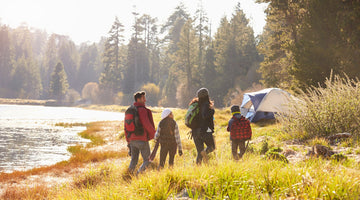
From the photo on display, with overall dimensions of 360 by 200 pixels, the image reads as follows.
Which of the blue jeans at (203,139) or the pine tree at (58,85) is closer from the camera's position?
the blue jeans at (203,139)

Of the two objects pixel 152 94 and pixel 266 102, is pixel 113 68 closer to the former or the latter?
pixel 152 94

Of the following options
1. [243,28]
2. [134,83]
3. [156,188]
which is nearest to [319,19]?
[156,188]

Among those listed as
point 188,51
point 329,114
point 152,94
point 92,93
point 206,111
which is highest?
point 188,51

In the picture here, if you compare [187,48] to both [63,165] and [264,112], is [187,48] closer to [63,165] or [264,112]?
[264,112]

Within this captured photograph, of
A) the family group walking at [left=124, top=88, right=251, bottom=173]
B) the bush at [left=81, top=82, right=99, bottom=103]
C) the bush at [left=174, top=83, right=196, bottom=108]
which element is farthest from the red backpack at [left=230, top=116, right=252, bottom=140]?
the bush at [left=81, top=82, right=99, bottom=103]

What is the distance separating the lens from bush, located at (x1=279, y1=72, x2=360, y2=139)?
8.30 metres

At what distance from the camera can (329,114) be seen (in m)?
8.49

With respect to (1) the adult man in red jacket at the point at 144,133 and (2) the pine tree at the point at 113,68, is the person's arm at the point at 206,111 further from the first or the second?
(2) the pine tree at the point at 113,68

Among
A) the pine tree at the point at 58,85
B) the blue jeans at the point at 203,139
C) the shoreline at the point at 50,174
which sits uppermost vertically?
the pine tree at the point at 58,85

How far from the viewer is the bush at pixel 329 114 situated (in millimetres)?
8302

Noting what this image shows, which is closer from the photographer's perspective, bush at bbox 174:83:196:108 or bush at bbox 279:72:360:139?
bush at bbox 279:72:360:139

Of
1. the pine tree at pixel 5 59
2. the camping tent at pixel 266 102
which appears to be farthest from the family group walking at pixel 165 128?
the pine tree at pixel 5 59

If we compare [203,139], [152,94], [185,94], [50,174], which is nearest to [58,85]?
[152,94]

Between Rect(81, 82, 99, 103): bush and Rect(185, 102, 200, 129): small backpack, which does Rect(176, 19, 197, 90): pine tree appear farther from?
Rect(185, 102, 200, 129): small backpack
